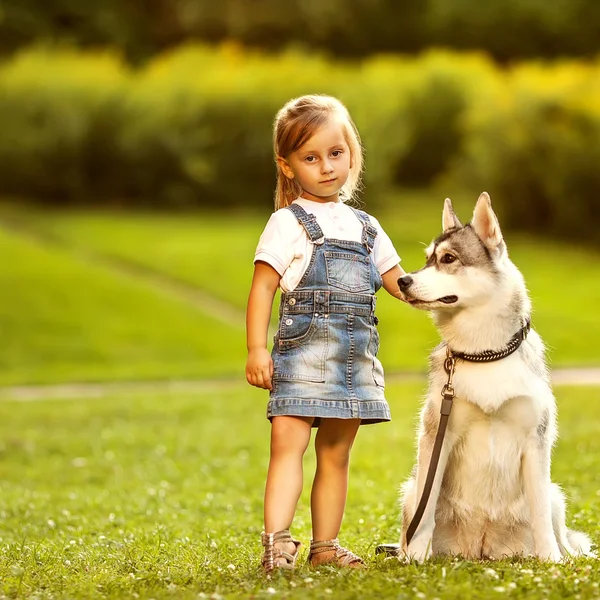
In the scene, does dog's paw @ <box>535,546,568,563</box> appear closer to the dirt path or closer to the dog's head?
the dog's head

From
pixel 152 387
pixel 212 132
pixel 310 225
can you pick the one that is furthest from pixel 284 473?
pixel 212 132

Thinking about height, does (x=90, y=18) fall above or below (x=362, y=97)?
above

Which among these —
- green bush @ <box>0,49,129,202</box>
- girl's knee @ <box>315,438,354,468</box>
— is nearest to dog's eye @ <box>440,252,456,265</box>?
girl's knee @ <box>315,438,354,468</box>

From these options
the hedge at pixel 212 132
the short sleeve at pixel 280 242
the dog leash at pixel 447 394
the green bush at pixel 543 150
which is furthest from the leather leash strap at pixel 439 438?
the hedge at pixel 212 132

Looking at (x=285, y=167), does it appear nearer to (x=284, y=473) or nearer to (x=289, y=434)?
(x=289, y=434)

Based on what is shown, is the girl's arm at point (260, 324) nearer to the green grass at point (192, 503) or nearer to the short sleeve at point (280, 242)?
the short sleeve at point (280, 242)

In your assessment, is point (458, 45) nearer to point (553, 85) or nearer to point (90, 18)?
point (90, 18)

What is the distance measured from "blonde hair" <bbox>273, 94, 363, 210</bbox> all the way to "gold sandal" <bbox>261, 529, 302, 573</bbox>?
1.58 m

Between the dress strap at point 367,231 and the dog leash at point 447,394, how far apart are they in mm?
647

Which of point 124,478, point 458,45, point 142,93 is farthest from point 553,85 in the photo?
point 124,478

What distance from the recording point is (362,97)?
3581 cm

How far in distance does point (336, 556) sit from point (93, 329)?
18.9 meters

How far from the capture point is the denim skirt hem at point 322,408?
15.9 ft

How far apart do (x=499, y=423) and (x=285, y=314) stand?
43.0 inches
